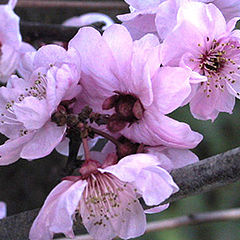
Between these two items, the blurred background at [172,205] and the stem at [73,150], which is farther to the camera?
the blurred background at [172,205]

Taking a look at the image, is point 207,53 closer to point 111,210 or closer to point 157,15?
point 157,15

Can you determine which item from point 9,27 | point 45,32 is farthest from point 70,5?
point 9,27

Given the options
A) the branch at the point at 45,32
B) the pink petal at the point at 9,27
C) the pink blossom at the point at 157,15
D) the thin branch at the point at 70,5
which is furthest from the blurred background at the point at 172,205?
the pink blossom at the point at 157,15

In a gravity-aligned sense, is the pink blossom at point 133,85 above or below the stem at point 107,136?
above

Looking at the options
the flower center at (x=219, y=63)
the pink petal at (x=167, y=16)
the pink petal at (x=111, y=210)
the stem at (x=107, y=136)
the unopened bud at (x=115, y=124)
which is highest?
the pink petal at (x=167, y=16)

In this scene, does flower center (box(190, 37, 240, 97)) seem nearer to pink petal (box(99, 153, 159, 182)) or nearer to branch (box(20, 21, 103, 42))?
pink petal (box(99, 153, 159, 182))

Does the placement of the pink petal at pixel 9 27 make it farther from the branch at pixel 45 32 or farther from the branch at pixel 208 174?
the branch at pixel 208 174

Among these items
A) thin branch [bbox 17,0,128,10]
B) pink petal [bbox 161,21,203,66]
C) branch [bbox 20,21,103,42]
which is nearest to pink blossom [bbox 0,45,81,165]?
pink petal [bbox 161,21,203,66]
